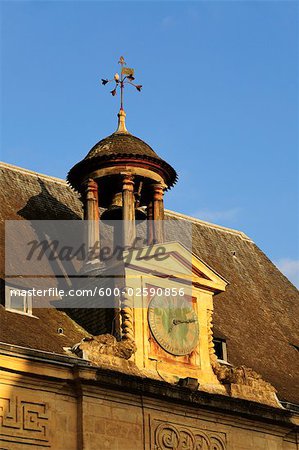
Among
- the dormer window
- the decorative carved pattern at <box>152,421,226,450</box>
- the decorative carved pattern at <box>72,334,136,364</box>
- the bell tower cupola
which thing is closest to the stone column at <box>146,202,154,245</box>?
the bell tower cupola

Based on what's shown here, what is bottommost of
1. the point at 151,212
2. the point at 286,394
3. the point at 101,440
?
the point at 101,440

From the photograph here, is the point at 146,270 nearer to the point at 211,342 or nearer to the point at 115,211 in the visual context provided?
the point at 211,342

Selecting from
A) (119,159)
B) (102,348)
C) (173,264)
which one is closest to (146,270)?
(173,264)

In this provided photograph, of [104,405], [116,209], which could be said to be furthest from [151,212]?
[104,405]

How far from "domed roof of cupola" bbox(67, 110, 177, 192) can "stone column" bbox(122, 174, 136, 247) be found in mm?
458

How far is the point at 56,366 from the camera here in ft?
94.0

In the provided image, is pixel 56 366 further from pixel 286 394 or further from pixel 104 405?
pixel 286 394

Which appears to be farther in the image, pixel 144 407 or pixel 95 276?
pixel 95 276

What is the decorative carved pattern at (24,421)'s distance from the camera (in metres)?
27.7

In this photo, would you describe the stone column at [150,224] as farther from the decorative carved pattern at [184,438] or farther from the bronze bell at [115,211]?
the decorative carved pattern at [184,438]

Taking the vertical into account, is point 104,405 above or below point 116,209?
below

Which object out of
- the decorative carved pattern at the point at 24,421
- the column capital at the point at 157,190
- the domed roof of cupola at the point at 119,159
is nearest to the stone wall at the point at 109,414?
the decorative carved pattern at the point at 24,421

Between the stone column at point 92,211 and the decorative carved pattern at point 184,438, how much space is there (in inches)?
215

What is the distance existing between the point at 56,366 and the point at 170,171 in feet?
25.2
